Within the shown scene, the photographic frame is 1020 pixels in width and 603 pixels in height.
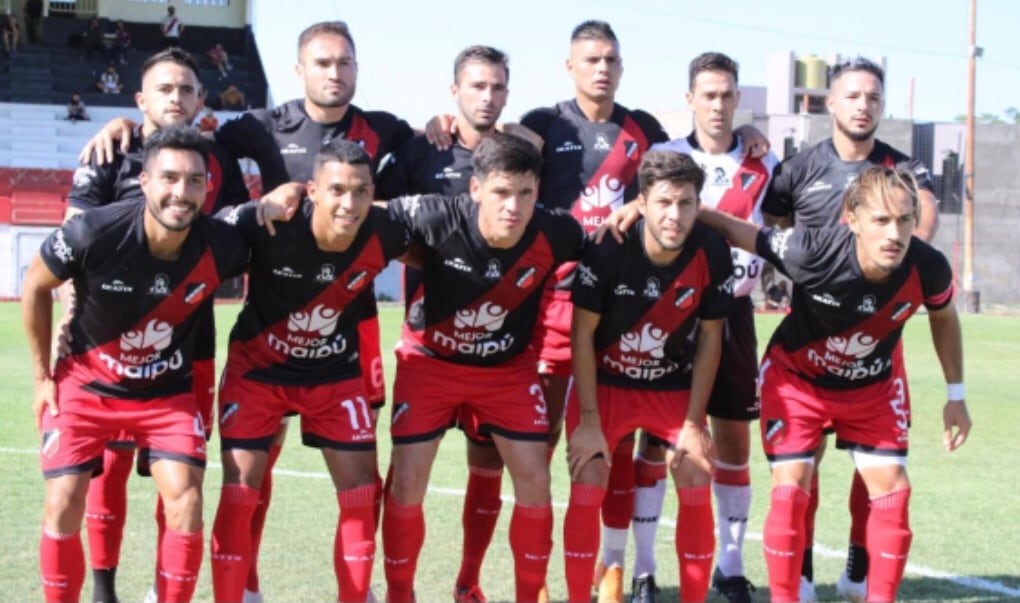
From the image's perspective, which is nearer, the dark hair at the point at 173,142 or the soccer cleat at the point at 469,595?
the dark hair at the point at 173,142

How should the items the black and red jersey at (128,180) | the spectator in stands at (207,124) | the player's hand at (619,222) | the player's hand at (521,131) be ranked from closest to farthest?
the player's hand at (619,222), the black and red jersey at (128,180), the player's hand at (521,131), the spectator in stands at (207,124)

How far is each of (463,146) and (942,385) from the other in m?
9.86

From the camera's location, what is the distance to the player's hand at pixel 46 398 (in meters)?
5.36

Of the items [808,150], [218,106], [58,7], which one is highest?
[58,7]

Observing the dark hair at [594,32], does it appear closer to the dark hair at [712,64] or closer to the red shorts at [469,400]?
the dark hair at [712,64]

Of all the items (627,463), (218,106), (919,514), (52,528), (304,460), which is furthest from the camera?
(218,106)

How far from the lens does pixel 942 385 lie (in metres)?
14.6

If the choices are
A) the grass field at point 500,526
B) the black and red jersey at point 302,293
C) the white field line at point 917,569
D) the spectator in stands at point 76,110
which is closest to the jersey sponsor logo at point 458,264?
the black and red jersey at point 302,293

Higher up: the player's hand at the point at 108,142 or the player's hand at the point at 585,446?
the player's hand at the point at 108,142

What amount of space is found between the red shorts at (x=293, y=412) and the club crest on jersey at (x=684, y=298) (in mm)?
1498

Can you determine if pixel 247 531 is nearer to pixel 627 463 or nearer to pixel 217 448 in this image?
pixel 627 463

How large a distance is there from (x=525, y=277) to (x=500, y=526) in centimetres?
209

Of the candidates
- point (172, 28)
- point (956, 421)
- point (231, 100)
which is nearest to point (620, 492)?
point (956, 421)

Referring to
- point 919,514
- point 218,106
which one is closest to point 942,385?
Result: point 919,514
